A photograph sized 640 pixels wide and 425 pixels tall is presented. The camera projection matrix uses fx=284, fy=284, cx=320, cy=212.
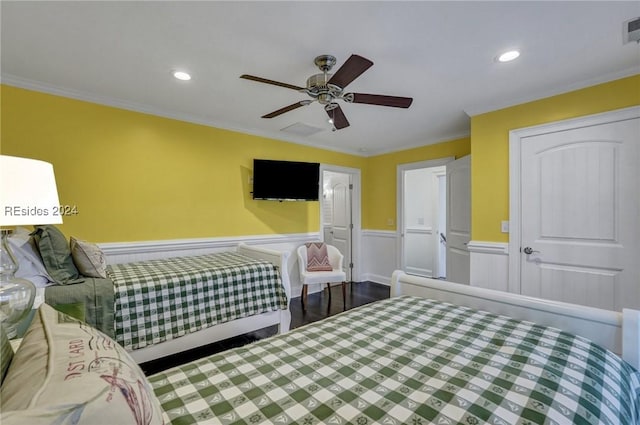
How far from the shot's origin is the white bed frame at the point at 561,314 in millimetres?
1202

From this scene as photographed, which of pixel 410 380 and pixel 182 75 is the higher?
pixel 182 75

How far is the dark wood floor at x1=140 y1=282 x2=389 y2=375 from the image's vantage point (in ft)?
7.87

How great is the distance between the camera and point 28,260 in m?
1.84

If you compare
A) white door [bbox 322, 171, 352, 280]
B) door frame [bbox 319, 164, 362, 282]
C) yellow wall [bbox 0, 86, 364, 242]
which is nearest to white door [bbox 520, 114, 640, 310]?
door frame [bbox 319, 164, 362, 282]

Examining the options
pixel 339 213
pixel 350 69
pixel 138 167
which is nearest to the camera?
pixel 350 69

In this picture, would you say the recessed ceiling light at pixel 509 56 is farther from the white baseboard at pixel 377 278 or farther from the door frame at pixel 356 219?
the white baseboard at pixel 377 278

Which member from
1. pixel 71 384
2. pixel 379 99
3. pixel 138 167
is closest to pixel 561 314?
pixel 379 99

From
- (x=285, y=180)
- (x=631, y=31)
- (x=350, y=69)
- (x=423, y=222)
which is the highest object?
(x=631, y=31)

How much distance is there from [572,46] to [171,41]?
2.62 metres

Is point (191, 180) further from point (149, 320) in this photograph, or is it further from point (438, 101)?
point (438, 101)

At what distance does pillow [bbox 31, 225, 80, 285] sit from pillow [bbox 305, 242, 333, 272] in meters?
2.53

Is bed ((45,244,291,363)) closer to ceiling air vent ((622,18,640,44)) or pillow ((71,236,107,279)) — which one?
pillow ((71,236,107,279))

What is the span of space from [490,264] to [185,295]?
2.84 metres

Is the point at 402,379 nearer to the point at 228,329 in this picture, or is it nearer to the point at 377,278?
the point at 228,329
